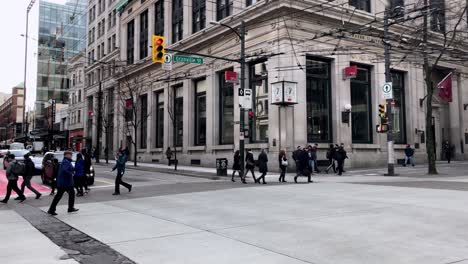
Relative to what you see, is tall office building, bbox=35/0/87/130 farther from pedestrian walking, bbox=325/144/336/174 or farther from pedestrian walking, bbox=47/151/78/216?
pedestrian walking, bbox=47/151/78/216

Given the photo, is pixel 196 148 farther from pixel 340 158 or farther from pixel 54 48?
pixel 54 48

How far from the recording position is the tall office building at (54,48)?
8631 centimetres

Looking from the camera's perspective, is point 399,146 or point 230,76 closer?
point 230,76

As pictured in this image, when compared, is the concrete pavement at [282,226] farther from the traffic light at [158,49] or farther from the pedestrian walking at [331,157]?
the pedestrian walking at [331,157]

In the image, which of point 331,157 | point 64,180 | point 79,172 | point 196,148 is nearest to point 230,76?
point 331,157

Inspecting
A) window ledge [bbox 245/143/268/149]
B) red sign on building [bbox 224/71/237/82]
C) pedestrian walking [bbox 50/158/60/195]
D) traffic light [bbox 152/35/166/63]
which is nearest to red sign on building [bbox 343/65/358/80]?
window ledge [bbox 245/143/268/149]

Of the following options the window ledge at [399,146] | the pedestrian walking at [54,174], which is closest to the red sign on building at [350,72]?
the window ledge at [399,146]

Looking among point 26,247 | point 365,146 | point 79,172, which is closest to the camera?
point 26,247

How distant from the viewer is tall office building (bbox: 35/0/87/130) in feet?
283

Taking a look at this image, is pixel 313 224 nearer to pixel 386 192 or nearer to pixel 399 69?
pixel 386 192

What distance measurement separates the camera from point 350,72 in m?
28.4

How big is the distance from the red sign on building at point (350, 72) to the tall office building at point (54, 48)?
2726 inches

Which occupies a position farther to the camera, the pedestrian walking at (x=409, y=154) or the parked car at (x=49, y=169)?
the pedestrian walking at (x=409, y=154)

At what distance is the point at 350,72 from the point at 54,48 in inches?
3009
